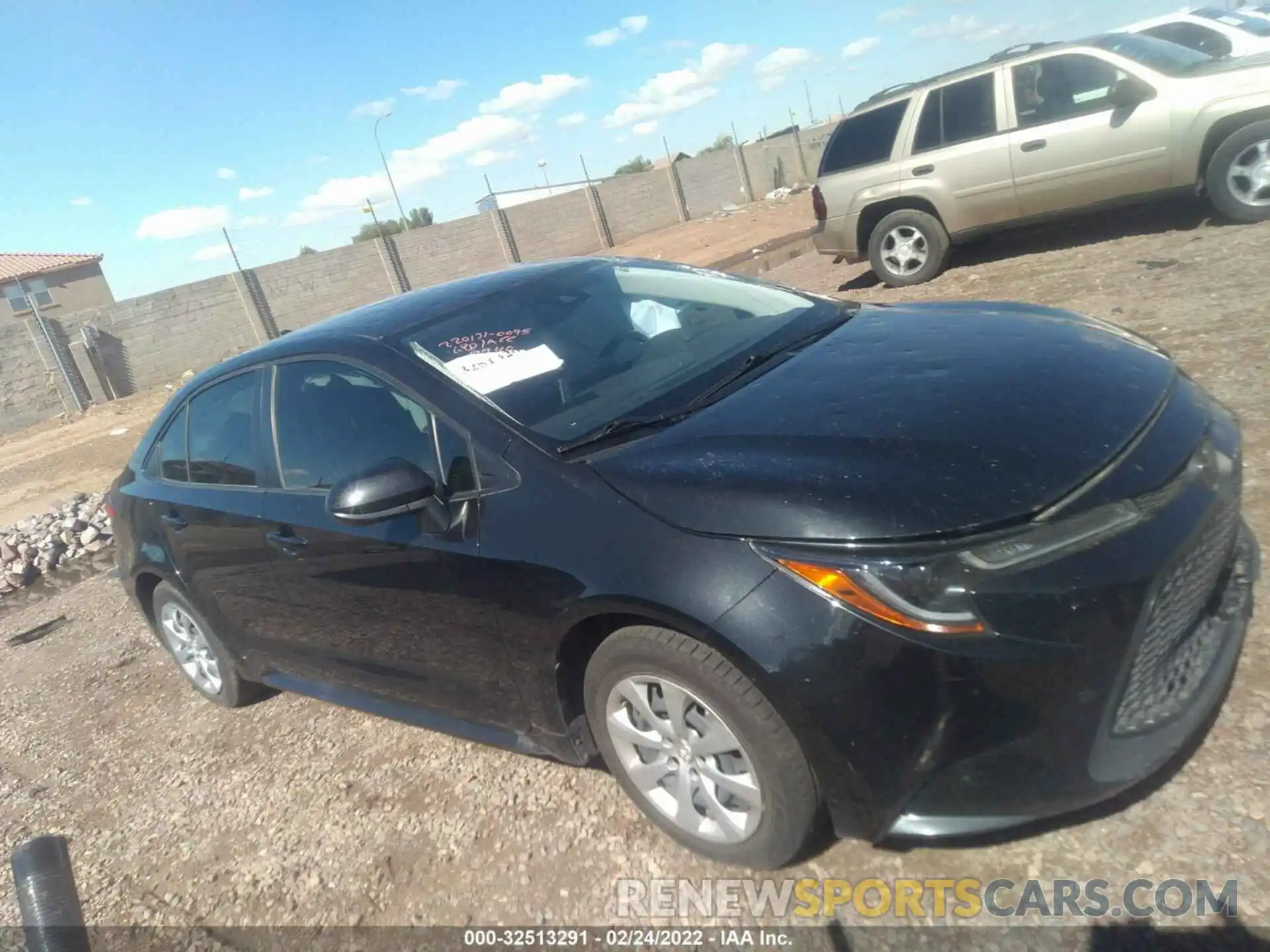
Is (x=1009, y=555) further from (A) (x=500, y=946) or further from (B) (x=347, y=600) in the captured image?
(B) (x=347, y=600)

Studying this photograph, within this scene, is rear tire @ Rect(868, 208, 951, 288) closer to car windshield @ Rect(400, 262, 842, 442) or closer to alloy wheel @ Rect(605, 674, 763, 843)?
car windshield @ Rect(400, 262, 842, 442)

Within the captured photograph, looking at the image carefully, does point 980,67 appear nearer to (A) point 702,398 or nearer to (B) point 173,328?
(A) point 702,398

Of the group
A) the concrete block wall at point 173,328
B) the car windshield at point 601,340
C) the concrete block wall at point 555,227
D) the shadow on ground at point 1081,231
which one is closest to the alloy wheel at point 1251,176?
the shadow on ground at point 1081,231

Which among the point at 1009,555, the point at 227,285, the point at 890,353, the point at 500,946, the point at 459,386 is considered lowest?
the point at 500,946

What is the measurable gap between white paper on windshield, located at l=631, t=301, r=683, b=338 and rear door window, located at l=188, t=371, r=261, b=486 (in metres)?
1.53

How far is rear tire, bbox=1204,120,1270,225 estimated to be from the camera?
7121 mm

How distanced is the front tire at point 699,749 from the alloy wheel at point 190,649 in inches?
102

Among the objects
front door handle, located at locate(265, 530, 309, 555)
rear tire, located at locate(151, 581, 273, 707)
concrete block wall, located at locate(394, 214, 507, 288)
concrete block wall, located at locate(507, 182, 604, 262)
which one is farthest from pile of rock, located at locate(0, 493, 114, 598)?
concrete block wall, located at locate(507, 182, 604, 262)

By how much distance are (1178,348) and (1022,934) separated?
13.7 ft

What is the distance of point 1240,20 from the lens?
10.5 meters

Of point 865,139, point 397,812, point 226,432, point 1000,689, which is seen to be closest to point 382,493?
point 397,812

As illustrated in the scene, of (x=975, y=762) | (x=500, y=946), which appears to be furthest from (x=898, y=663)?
(x=500, y=946)

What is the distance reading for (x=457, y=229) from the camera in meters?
29.1

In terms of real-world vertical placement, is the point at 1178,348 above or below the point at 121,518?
below
